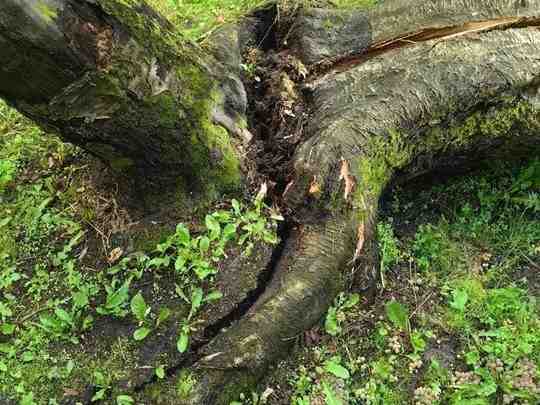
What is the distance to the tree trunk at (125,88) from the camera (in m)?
1.83

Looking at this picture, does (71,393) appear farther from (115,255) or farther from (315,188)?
(315,188)

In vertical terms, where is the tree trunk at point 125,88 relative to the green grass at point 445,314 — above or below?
above

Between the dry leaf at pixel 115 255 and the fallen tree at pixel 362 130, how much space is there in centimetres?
48

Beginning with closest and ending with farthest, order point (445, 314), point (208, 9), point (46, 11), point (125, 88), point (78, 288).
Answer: point (46, 11) → point (125, 88) → point (78, 288) → point (445, 314) → point (208, 9)

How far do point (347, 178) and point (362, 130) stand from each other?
0.30m

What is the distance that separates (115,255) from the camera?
2.66m

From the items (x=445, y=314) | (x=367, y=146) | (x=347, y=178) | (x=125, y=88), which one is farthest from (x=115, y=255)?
(x=445, y=314)

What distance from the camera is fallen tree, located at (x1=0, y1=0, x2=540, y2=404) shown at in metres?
2.46

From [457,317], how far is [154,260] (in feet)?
5.34

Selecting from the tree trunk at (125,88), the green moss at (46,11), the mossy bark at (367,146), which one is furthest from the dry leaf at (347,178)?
the green moss at (46,11)

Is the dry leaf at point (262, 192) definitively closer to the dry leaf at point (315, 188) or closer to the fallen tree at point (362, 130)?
the fallen tree at point (362, 130)

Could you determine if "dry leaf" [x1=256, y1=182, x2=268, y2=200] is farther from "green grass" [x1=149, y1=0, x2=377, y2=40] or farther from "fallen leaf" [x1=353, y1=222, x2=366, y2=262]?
"green grass" [x1=149, y1=0, x2=377, y2=40]

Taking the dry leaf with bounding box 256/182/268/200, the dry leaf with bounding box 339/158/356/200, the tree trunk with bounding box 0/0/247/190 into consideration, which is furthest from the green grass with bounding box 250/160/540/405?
the tree trunk with bounding box 0/0/247/190

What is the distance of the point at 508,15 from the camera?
10.7 ft
